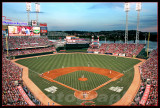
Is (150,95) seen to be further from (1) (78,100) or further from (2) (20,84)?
(2) (20,84)

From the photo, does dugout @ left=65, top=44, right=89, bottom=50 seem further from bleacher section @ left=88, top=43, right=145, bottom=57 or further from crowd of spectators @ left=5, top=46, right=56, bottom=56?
crowd of spectators @ left=5, top=46, right=56, bottom=56

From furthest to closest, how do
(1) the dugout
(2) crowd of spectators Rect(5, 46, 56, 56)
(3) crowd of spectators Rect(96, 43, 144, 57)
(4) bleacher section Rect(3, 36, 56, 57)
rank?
(1) the dugout, (3) crowd of spectators Rect(96, 43, 144, 57), (4) bleacher section Rect(3, 36, 56, 57), (2) crowd of spectators Rect(5, 46, 56, 56)

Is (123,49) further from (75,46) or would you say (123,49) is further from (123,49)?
(75,46)

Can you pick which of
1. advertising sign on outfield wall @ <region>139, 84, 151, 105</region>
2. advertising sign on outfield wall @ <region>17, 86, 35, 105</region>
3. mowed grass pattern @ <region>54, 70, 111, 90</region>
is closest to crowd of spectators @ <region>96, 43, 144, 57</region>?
mowed grass pattern @ <region>54, 70, 111, 90</region>

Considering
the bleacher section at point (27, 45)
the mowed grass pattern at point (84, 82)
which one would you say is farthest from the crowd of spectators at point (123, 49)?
the mowed grass pattern at point (84, 82)

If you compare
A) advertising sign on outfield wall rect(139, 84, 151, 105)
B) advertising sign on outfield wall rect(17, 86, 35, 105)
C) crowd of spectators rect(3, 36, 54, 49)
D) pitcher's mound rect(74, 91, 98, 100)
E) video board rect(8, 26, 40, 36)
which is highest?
video board rect(8, 26, 40, 36)

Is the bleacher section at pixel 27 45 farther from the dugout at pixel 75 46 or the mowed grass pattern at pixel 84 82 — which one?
the mowed grass pattern at pixel 84 82

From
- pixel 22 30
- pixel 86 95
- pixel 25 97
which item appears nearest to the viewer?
pixel 25 97

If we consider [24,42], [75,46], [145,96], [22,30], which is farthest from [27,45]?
[145,96]
